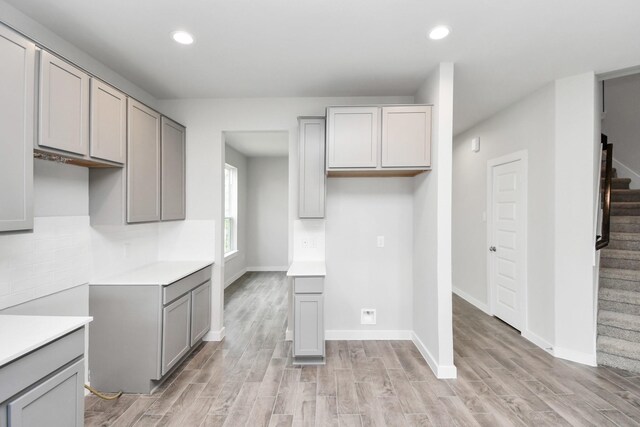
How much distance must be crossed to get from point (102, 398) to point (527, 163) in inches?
183

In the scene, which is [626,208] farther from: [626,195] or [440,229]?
[440,229]

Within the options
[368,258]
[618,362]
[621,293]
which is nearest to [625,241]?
[621,293]

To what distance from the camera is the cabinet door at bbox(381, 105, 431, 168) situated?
9.20 feet

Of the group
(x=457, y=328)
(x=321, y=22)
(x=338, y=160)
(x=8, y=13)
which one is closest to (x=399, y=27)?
(x=321, y=22)

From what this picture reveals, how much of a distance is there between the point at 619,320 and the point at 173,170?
4.65m

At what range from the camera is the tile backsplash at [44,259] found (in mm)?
1855

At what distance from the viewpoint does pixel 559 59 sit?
8.54ft

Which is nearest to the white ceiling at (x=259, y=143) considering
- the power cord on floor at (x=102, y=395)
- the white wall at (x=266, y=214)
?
the white wall at (x=266, y=214)

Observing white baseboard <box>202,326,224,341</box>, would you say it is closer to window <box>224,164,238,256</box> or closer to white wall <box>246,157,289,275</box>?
window <box>224,164,238,256</box>

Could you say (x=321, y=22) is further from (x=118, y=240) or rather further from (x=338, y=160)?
(x=118, y=240)

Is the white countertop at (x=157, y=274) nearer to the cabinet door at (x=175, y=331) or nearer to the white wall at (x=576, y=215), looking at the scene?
the cabinet door at (x=175, y=331)

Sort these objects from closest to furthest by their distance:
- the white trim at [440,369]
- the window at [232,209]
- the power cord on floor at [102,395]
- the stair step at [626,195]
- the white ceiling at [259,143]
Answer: the power cord on floor at [102,395], the white trim at [440,369], the stair step at [626,195], the white ceiling at [259,143], the window at [232,209]

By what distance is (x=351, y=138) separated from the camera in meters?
2.88

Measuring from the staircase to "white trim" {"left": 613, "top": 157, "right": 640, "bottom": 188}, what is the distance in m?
0.78
